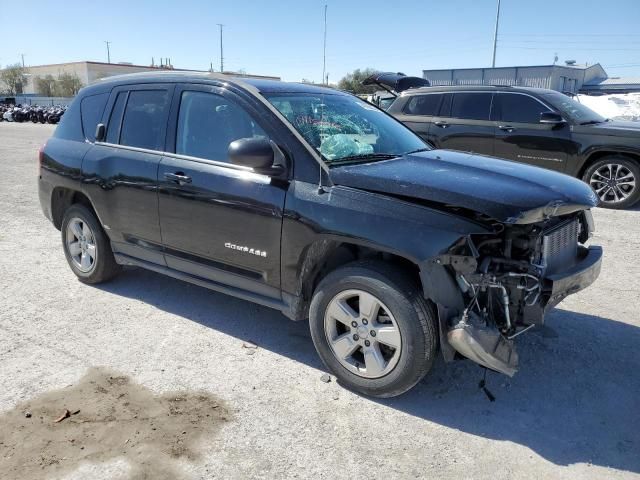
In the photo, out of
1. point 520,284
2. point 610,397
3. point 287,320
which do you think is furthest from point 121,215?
point 610,397

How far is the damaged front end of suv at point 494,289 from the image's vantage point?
2850 mm

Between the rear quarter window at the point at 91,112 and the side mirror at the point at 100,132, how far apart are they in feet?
0.25

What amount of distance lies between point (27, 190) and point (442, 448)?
10.0 meters

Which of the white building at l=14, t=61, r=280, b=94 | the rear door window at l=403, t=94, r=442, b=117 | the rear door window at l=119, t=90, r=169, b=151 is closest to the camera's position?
the rear door window at l=119, t=90, r=169, b=151

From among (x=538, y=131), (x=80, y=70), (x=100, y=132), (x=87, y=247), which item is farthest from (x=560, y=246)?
(x=80, y=70)

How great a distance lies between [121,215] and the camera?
14.7 feet

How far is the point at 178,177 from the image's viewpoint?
3.95 meters

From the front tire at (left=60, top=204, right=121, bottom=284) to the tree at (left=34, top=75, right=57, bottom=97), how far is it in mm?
96593

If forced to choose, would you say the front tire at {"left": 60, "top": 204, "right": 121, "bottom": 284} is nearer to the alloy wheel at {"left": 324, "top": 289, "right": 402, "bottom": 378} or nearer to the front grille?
the alloy wheel at {"left": 324, "top": 289, "right": 402, "bottom": 378}

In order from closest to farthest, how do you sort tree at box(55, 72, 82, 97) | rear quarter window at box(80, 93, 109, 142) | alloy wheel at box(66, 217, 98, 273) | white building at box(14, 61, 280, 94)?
rear quarter window at box(80, 93, 109, 142)
alloy wheel at box(66, 217, 98, 273)
white building at box(14, 61, 280, 94)
tree at box(55, 72, 82, 97)

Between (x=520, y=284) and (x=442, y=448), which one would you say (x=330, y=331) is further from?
(x=520, y=284)

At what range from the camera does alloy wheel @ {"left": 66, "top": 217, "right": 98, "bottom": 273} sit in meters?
4.95

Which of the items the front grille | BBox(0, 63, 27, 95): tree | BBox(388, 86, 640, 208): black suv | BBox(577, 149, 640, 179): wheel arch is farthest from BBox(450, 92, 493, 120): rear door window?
BBox(0, 63, 27, 95): tree

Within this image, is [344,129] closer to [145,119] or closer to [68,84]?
[145,119]
